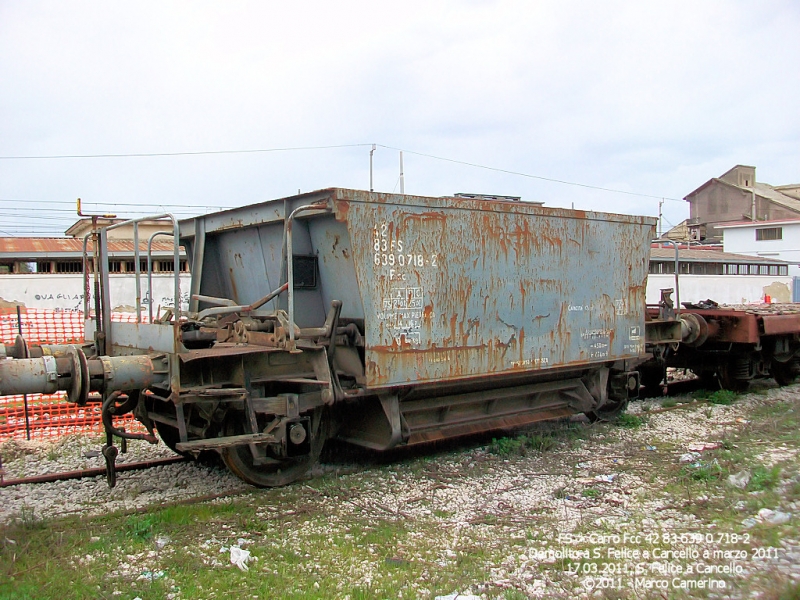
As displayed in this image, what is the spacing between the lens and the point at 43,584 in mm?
4504

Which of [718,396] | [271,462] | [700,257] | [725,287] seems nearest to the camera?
[271,462]

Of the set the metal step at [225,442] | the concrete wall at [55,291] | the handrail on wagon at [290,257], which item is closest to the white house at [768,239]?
the concrete wall at [55,291]

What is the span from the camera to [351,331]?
264 inches

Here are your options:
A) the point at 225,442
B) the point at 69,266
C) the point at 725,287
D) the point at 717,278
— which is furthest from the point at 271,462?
the point at 725,287

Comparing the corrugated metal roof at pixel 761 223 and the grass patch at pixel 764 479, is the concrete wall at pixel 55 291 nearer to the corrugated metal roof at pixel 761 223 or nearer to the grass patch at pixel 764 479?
the grass patch at pixel 764 479

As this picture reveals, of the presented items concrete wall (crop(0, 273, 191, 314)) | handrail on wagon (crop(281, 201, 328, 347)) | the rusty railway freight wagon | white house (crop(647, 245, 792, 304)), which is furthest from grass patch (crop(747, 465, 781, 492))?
white house (crop(647, 245, 792, 304))

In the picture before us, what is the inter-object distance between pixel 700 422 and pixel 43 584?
27.8ft

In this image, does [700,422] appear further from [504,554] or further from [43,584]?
[43,584]

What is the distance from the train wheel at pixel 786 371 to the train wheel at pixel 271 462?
9.96m

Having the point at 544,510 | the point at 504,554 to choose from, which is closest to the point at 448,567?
the point at 504,554

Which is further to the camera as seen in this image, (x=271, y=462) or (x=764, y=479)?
(x=271, y=462)

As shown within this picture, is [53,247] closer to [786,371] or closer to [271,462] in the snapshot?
[271,462]

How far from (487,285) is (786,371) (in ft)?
28.8

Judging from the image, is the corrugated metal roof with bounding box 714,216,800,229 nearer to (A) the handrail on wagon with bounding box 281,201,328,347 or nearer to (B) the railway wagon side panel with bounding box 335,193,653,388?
(B) the railway wagon side panel with bounding box 335,193,653,388
